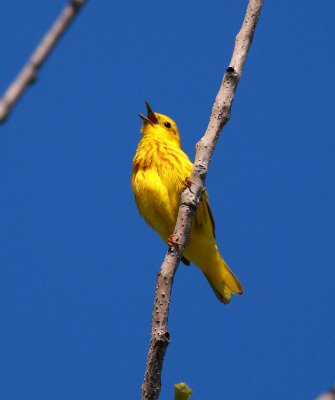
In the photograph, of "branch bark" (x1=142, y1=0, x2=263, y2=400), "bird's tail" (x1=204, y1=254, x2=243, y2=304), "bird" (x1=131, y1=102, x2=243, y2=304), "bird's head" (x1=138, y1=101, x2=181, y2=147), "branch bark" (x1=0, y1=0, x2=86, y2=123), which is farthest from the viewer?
"bird's head" (x1=138, y1=101, x2=181, y2=147)

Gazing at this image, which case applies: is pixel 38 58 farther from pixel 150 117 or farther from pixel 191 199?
pixel 150 117

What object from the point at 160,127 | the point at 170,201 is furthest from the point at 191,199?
the point at 160,127

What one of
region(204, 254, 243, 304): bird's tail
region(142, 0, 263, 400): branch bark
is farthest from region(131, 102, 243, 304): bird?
region(142, 0, 263, 400): branch bark


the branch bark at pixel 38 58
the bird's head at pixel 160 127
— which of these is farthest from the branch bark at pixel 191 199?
the bird's head at pixel 160 127

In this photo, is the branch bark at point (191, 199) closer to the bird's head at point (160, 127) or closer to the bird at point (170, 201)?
the bird at point (170, 201)

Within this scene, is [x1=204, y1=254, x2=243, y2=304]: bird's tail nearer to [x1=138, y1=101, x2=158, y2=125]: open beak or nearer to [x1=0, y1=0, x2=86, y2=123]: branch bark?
[x1=138, y1=101, x2=158, y2=125]: open beak

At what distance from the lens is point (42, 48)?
1308mm

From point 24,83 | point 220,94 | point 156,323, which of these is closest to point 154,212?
point 220,94

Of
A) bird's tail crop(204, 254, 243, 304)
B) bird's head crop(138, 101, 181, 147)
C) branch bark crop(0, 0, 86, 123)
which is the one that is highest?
bird's head crop(138, 101, 181, 147)

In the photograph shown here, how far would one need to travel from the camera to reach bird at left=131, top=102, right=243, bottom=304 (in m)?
6.55

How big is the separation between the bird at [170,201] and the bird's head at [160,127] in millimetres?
12

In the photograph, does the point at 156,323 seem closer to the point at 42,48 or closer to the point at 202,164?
the point at 202,164

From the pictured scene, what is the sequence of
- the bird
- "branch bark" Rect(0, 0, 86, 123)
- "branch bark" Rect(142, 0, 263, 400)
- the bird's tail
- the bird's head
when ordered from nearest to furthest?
1. "branch bark" Rect(0, 0, 86, 123)
2. "branch bark" Rect(142, 0, 263, 400)
3. the bird
4. the bird's tail
5. the bird's head

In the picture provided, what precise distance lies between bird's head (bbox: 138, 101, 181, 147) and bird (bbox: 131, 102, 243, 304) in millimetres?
12
